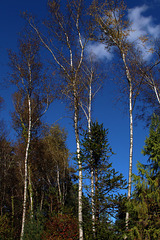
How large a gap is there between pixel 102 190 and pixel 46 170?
504 inches

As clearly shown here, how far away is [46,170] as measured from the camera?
936 inches

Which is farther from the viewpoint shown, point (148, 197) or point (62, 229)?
point (62, 229)

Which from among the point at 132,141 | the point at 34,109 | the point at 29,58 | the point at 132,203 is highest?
the point at 29,58

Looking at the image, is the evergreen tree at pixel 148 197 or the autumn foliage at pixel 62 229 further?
the autumn foliage at pixel 62 229

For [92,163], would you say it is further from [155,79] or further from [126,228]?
[155,79]

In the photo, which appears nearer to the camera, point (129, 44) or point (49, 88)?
point (129, 44)

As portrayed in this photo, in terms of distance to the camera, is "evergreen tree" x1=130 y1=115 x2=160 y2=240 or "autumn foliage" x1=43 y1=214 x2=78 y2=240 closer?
"evergreen tree" x1=130 y1=115 x2=160 y2=240

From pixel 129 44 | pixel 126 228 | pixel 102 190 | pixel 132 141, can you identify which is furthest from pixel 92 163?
pixel 129 44

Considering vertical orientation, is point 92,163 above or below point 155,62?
below

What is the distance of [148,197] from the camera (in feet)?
38.0

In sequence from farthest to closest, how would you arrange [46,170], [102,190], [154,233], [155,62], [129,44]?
1. [46,170]
2. [155,62]
3. [129,44]
4. [102,190]
5. [154,233]

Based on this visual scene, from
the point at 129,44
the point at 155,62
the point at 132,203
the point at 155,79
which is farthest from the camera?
the point at 155,79

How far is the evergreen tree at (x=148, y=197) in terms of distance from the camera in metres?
10.6

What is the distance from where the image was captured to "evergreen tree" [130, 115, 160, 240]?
1063cm
